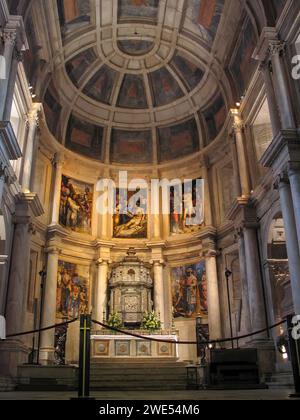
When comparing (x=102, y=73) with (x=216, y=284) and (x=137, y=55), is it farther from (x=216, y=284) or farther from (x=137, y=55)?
(x=216, y=284)

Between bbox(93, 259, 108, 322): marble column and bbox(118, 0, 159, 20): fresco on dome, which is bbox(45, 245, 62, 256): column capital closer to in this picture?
bbox(93, 259, 108, 322): marble column

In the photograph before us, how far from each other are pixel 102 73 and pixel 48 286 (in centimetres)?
1316

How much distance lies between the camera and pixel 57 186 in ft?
75.5

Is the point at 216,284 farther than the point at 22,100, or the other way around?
the point at 216,284

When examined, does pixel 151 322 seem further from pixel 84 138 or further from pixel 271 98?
pixel 84 138

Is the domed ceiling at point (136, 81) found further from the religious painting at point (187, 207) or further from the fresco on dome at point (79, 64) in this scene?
the religious painting at point (187, 207)

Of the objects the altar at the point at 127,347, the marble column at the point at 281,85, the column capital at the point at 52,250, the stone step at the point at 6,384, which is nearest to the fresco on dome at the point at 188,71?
the marble column at the point at 281,85

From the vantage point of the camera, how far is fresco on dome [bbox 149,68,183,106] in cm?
2544

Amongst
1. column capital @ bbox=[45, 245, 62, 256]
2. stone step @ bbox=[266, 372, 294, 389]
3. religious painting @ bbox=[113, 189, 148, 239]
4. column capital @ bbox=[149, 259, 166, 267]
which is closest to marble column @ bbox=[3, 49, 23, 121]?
column capital @ bbox=[45, 245, 62, 256]

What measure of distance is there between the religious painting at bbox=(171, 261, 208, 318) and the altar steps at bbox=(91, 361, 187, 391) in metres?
6.30

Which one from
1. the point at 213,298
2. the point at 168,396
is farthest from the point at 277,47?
the point at 168,396

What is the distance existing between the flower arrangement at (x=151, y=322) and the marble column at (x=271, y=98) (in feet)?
35.1

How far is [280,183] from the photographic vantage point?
1400 centimetres
